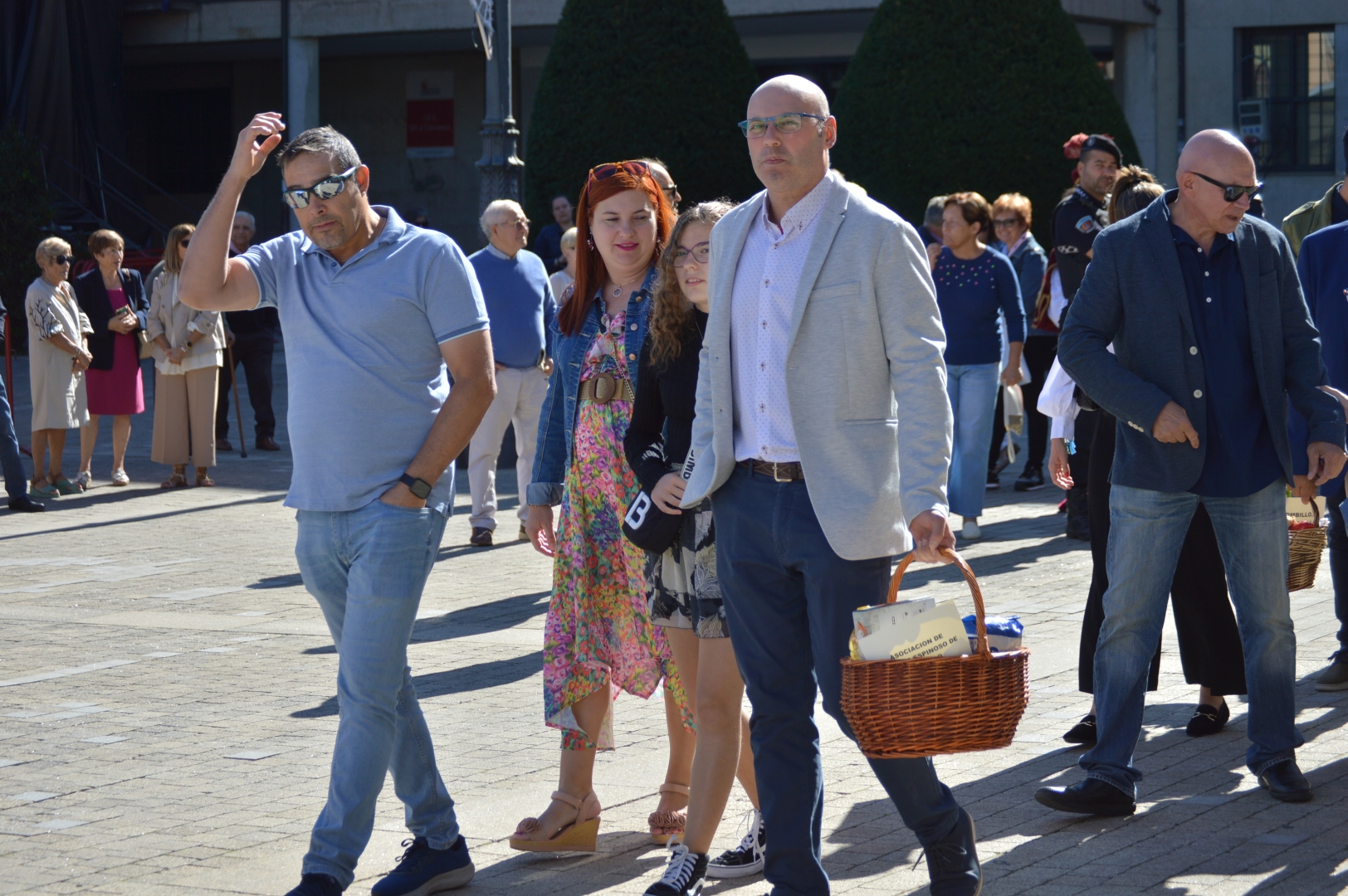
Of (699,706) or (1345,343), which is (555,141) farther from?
(699,706)

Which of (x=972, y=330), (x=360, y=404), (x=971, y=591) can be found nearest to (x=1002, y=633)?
(x=971, y=591)

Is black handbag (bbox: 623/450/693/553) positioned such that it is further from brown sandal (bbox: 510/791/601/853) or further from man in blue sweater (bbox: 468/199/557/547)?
man in blue sweater (bbox: 468/199/557/547)

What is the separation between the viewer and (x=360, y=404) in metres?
4.46

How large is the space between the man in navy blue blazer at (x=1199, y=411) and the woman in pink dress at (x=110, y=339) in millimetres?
10545

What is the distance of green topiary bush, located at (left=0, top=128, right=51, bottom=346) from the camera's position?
27.0m

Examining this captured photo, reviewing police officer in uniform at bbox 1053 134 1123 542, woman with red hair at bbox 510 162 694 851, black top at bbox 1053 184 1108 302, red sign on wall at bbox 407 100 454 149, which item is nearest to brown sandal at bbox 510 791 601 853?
woman with red hair at bbox 510 162 694 851

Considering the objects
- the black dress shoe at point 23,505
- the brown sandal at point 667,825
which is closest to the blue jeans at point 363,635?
the brown sandal at point 667,825

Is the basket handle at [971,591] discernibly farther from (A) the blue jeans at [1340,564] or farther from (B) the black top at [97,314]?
(B) the black top at [97,314]

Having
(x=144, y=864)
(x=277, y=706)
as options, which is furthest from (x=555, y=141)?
(x=144, y=864)

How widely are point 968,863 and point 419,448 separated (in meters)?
1.73

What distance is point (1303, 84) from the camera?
3012 cm

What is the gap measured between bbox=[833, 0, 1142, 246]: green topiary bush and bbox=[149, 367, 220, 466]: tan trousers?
865cm

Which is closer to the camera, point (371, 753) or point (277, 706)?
point (371, 753)

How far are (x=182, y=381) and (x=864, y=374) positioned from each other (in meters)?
11.1
